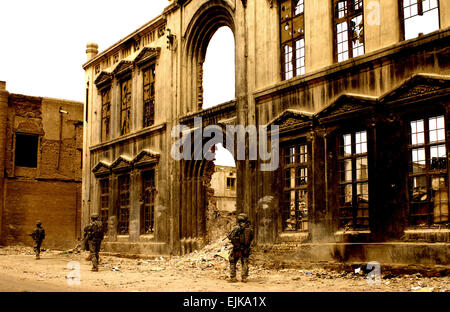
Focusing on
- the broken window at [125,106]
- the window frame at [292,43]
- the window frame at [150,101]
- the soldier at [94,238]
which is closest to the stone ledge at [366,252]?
the window frame at [292,43]

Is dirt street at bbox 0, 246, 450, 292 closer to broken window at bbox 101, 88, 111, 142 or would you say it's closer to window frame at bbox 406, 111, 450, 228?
window frame at bbox 406, 111, 450, 228

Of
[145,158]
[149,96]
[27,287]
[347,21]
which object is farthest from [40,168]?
[347,21]

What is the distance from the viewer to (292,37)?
1550cm

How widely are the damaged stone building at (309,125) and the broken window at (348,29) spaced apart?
3 centimetres

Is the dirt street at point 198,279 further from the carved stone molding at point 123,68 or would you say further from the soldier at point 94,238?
the carved stone molding at point 123,68

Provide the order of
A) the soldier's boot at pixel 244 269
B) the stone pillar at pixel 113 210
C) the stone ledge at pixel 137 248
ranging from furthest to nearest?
the stone pillar at pixel 113 210, the stone ledge at pixel 137 248, the soldier's boot at pixel 244 269

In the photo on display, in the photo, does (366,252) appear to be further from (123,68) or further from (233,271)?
(123,68)

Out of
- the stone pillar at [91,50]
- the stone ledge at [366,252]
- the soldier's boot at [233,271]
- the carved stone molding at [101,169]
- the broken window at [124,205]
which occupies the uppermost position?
A: the stone pillar at [91,50]

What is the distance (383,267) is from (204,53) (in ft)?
35.4

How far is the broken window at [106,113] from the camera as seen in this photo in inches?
1015

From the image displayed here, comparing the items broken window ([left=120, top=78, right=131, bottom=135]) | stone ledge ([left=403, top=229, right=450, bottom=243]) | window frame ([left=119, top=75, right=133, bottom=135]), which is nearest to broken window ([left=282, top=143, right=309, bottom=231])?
stone ledge ([left=403, top=229, right=450, bottom=243])

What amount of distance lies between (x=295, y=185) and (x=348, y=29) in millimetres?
4280
